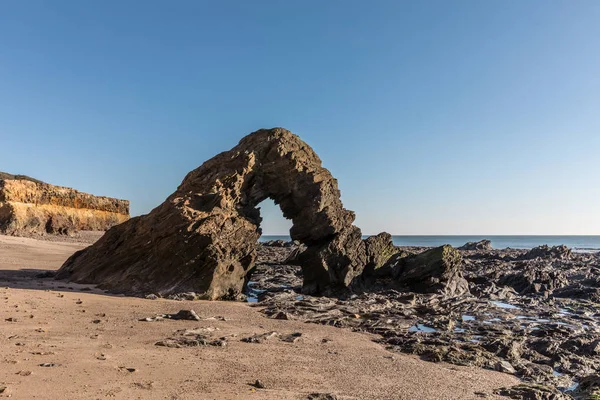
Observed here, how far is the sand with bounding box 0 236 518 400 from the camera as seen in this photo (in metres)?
6.77

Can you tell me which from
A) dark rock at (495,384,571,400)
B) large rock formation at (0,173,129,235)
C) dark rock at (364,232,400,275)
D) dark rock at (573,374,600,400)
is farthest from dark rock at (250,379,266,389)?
large rock formation at (0,173,129,235)

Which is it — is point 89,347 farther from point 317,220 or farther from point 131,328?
point 317,220

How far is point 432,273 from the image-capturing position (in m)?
21.8

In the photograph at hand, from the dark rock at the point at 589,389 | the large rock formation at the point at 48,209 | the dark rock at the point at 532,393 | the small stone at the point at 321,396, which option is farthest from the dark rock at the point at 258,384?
the large rock formation at the point at 48,209

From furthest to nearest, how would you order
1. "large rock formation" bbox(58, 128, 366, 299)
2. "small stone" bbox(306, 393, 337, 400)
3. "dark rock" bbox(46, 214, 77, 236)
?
"dark rock" bbox(46, 214, 77, 236) → "large rock formation" bbox(58, 128, 366, 299) → "small stone" bbox(306, 393, 337, 400)

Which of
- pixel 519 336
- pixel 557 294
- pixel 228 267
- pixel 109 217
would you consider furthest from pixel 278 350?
pixel 109 217

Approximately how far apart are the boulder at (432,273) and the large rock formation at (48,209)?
41.3 meters

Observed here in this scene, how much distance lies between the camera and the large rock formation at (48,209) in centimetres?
4631

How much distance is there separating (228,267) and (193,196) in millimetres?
3957

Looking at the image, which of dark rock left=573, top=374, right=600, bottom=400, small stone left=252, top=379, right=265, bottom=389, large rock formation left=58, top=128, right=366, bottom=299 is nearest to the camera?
dark rock left=573, top=374, right=600, bottom=400

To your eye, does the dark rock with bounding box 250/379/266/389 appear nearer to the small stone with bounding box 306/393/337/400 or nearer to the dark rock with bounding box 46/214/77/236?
the small stone with bounding box 306/393/337/400

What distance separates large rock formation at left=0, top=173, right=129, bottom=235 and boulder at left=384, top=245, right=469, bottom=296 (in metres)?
41.3

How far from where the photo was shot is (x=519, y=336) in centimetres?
1264

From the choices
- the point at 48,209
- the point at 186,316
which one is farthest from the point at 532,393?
the point at 48,209
